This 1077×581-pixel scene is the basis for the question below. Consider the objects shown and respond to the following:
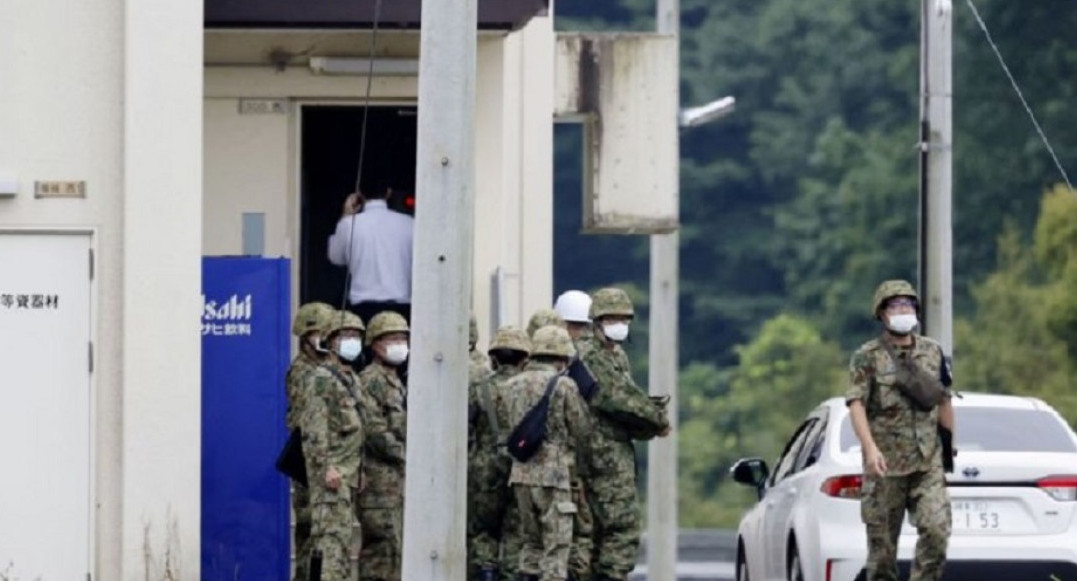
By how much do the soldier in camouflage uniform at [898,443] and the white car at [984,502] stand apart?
1.47ft

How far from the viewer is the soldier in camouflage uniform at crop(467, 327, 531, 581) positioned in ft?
60.3

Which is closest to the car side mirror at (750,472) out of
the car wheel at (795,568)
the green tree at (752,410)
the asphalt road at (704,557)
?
the car wheel at (795,568)

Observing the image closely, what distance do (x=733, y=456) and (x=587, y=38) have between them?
39619 millimetres

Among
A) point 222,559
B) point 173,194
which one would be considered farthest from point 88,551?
point 173,194

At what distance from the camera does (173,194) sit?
752 inches

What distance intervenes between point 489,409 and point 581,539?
3.09 feet

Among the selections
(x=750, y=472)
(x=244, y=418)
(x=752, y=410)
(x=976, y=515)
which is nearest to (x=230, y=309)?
(x=244, y=418)

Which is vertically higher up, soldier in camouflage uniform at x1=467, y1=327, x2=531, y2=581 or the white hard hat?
the white hard hat

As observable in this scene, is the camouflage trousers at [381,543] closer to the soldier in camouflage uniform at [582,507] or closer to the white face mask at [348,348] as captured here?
the white face mask at [348,348]

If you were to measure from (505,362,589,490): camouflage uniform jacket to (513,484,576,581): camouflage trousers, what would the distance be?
0.21ft

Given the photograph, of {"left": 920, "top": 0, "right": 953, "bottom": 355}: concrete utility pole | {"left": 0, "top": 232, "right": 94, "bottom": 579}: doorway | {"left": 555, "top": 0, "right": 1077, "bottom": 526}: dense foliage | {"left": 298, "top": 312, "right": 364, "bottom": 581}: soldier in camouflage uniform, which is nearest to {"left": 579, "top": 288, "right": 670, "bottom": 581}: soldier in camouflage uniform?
{"left": 298, "top": 312, "right": 364, "bottom": 581}: soldier in camouflage uniform

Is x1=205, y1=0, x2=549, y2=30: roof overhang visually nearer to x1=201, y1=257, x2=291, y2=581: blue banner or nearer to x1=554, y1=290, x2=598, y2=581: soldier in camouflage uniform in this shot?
x1=201, y1=257, x2=291, y2=581: blue banner

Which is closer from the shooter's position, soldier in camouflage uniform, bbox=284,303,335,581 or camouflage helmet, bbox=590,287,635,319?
camouflage helmet, bbox=590,287,635,319

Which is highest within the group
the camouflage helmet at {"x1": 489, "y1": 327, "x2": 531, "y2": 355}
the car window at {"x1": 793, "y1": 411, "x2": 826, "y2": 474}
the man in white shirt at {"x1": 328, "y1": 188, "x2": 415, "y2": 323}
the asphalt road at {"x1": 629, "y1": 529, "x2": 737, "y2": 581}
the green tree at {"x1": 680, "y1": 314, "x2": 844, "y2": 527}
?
the man in white shirt at {"x1": 328, "y1": 188, "x2": 415, "y2": 323}
